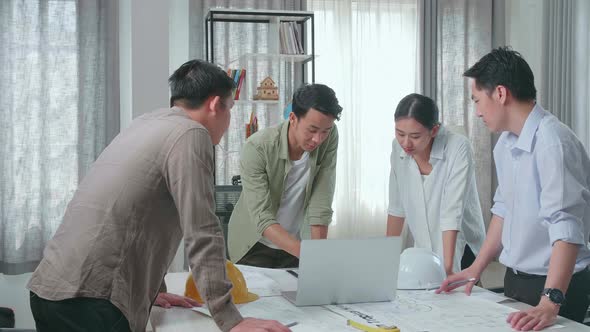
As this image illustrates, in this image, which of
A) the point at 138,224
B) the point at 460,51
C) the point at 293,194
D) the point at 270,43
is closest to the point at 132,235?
the point at 138,224

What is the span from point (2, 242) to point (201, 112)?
4259 mm

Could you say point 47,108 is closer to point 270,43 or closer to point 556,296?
point 270,43

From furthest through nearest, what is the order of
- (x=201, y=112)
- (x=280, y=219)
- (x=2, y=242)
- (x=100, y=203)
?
1. (x=2, y=242)
2. (x=280, y=219)
3. (x=201, y=112)
4. (x=100, y=203)

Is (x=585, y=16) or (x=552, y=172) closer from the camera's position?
(x=552, y=172)

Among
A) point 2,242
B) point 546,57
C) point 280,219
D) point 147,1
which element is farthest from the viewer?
point 546,57

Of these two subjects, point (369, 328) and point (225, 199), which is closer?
point (369, 328)

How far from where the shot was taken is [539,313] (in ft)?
5.93

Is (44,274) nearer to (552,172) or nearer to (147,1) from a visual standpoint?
(552,172)

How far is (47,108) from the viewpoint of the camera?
Answer: 553 cm

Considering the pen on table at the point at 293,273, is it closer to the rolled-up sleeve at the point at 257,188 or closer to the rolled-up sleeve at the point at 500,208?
the rolled-up sleeve at the point at 257,188

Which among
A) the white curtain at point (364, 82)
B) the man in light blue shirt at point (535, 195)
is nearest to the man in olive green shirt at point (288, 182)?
the man in light blue shirt at point (535, 195)

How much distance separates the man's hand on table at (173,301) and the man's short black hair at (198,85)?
0.59m

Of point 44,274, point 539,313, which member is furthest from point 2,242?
point 539,313

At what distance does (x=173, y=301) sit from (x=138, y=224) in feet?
1.56
